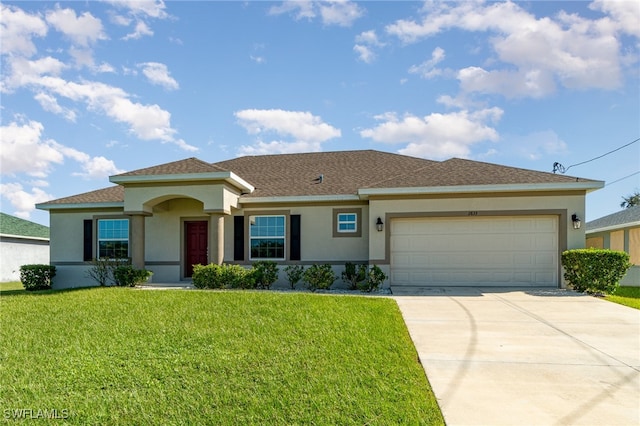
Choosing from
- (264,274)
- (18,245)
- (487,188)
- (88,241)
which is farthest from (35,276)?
(487,188)

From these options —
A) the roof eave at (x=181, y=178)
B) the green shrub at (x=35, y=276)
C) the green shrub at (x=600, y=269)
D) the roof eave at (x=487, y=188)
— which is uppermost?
the roof eave at (x=181, y=178)

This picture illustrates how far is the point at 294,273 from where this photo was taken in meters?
12.5

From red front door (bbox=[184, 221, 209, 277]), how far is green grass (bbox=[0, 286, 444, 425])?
6266 mm

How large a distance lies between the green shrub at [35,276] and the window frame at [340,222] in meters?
10.8

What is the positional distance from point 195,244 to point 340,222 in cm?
556

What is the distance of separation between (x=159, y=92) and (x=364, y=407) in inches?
455

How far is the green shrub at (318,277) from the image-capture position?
11.6m

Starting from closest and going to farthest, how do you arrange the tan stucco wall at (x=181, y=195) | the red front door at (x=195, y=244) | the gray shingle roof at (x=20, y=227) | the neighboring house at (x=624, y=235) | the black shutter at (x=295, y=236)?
the tan stucco wall at (x=181, y=195) → the black shutter at (x=295, y=236) → the red front door at (x=195, y=244) → the neighboring house at (x=624, y=235) → the gray shingle roof at (x=20, y=227)

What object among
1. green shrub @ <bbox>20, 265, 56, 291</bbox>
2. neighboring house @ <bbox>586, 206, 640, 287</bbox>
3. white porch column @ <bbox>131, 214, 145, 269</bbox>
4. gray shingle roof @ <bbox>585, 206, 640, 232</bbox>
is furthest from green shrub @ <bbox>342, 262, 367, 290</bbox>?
gray shingle roof @ <bbox>585, 206, 640, 232</bbox>

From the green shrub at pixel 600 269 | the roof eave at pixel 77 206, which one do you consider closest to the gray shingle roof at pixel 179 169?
the roof eave at pixel 77 206

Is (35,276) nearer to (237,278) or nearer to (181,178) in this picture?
(181,178)

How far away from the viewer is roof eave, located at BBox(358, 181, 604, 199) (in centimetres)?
1105

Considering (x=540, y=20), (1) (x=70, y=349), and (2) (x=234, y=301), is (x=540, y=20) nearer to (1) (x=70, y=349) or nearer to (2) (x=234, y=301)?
(2) (x=234, y=301)

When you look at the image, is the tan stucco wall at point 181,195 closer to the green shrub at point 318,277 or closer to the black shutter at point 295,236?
the black shutter at point 295,236
